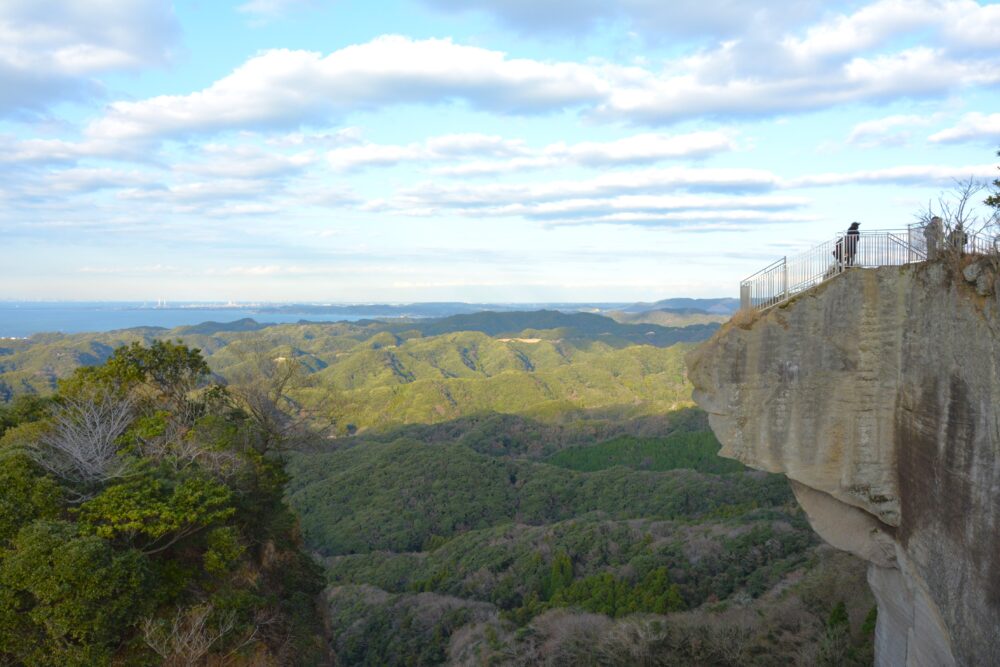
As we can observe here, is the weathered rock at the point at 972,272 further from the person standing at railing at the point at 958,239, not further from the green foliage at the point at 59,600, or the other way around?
the green foliage at the point at 59,600

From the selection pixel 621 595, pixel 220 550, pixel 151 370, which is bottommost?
pixel 621 595

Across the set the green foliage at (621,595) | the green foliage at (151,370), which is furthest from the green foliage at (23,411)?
the green foliage at (621,595)

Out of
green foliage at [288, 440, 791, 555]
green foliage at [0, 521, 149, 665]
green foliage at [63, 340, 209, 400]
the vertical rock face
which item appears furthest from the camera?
green foliage at [288, 440, 791, 555]

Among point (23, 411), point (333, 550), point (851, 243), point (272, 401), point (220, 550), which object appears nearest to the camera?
point (851, 243)

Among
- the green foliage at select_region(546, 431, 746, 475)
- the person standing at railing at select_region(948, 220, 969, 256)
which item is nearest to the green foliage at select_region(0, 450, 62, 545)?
the person standing at railing at select_region(948, 220, 969, 256)

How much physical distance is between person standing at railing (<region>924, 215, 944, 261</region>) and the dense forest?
1191 centimetres

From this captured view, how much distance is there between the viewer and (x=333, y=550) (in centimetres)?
5812

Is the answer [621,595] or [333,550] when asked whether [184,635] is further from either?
[333,550]

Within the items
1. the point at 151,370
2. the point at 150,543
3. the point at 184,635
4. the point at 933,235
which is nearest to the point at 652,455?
the point at 151,370

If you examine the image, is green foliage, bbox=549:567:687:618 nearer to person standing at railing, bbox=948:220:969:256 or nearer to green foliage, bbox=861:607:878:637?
green foliage, bbox=861:607:878:637

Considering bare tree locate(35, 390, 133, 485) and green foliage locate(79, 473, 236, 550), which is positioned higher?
bare tree locate(35, 390, 133, 485)

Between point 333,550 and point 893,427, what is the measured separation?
52.7m

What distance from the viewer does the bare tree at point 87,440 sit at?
15953 mm

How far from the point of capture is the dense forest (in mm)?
13367
